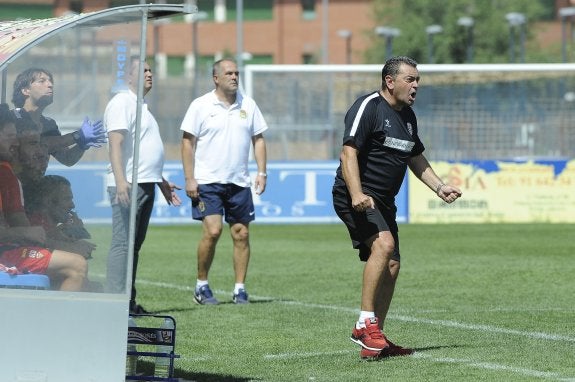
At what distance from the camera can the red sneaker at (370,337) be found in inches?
350

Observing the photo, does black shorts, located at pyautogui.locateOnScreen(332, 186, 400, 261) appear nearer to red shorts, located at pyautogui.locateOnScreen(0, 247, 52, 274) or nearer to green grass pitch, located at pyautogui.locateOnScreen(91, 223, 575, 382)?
green grass pitch, located at pyautogui.locateOnScreen(91, 223, 575, 382)

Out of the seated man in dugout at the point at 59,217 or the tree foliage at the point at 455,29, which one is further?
the tree foliage at the point at 455,29

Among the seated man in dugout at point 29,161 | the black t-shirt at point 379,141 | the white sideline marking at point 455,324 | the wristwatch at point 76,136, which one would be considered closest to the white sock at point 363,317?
the black t-shirt at point 379,141

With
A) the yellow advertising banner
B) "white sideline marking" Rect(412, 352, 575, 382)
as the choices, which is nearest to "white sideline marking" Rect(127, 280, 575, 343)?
"white sideline marking" Rect(412, 352, 575, 382)

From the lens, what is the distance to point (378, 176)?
9.25 metres

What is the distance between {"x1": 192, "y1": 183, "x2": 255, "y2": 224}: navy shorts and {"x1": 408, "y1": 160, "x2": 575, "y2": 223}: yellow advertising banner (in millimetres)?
13360

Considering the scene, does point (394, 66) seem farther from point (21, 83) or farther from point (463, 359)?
point (21, 83)

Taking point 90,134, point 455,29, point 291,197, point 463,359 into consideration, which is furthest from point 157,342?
point 455,29

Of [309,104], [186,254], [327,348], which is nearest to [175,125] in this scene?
[309,104]

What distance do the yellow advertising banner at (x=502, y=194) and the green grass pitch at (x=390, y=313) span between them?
500 cm

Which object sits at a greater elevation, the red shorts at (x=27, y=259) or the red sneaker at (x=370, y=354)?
the red shorts at (x=27, y=259)

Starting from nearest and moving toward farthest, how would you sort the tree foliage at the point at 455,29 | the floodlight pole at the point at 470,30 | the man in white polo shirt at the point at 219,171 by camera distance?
1. the man in white polo shirt at the point at 219,171
2. the floodlight pole at the point at 470,30
3. the tree foliage at the point at 455,29

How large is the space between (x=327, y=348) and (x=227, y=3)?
62.7 metres

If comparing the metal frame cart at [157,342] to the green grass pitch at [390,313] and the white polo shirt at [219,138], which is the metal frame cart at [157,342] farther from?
the white polo shirt at [219,138]
